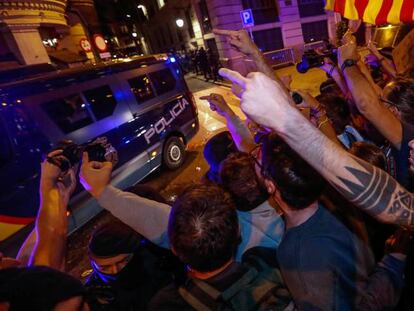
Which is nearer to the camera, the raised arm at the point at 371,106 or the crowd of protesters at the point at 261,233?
the crowd of protesters at the point at 261,233

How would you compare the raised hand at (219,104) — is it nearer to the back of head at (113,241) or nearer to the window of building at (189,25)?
the back of head at (113,241)

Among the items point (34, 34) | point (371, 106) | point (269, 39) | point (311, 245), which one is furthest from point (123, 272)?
point (269, 39)

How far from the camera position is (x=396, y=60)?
523cm

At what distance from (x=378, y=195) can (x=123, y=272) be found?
4.03 feet

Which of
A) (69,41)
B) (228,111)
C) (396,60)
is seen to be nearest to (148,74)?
(228,111)

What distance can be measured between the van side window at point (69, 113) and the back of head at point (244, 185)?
279cm

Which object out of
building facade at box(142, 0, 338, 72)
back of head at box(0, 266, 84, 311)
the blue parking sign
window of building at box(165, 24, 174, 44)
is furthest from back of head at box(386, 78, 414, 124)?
window of building at box(165, 24, 174, 44)

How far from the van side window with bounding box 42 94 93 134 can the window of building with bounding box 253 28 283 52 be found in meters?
15.3

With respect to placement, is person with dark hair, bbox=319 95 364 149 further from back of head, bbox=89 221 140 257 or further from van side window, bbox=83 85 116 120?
van side window, bbox=83 85 116 120

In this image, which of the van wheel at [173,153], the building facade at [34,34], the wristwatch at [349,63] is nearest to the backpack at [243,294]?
the wristwatch at [349,63]

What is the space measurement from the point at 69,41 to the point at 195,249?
693 inches

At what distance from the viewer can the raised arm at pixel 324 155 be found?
2.88 feet

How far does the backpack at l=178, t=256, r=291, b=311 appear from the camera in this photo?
1.03 metres

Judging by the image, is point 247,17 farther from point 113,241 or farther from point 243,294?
point 243,294
